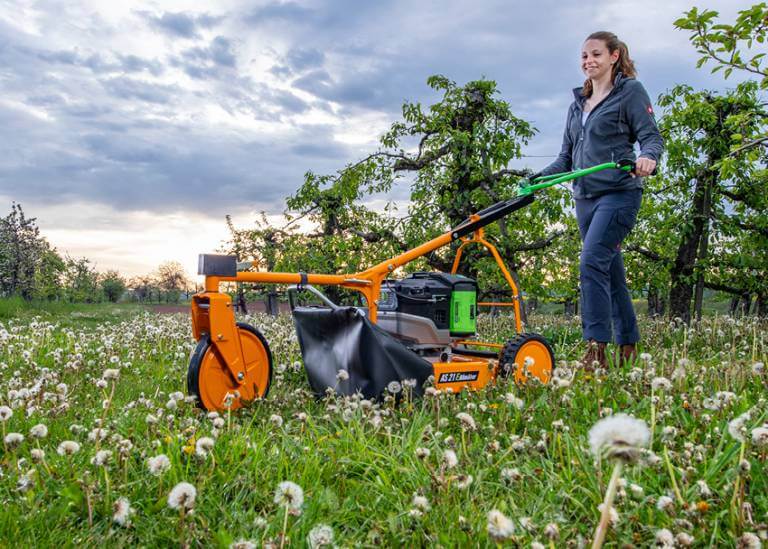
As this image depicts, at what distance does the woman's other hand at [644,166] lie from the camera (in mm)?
4691

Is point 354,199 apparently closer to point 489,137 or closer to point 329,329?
point 489,137

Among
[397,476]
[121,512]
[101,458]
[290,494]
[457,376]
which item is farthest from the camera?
[457,376]

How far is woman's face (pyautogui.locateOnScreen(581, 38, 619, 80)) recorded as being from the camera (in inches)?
209

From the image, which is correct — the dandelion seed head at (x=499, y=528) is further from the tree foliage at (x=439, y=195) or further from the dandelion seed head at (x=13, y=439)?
the tree foliage at (x=439, y=195)

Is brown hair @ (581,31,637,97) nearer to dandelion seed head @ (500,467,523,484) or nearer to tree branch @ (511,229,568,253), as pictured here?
dandelion seed head @ (500,467,523,484)

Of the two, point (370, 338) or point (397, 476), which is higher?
point (370, 338)

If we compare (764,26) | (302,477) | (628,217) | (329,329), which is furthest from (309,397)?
(764,26)

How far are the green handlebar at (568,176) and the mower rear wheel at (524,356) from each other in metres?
1.16

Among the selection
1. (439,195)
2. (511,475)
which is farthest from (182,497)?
(439,195)

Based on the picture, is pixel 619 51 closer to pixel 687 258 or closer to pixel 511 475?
pixel 511 475

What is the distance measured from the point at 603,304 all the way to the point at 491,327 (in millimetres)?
5139

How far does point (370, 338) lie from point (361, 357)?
15 cm

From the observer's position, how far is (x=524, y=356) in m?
5.02

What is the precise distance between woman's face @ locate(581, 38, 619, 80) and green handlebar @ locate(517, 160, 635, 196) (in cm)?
89
